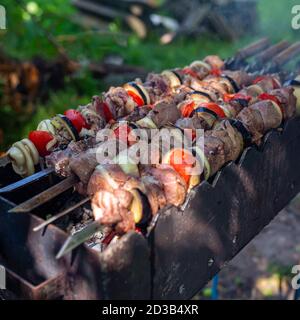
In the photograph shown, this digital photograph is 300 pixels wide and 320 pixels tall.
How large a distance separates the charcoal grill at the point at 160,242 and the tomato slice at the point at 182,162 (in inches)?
4.8

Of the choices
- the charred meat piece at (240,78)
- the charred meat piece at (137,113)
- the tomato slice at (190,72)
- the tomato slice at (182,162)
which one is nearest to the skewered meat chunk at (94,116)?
the charred meat piece at (137,113)

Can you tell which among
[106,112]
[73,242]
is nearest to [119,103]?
[106,112]

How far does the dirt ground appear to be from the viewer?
17.3ft

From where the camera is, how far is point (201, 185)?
8.15 ft

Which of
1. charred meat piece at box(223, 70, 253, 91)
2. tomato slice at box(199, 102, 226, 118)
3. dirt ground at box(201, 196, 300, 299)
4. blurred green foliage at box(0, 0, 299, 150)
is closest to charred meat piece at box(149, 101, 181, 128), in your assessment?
tomato slice at box(199, 102, 226, 118)

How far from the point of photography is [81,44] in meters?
9.31

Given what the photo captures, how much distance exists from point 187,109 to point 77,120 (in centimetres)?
72

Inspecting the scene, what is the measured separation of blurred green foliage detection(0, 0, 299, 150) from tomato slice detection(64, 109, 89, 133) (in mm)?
3814

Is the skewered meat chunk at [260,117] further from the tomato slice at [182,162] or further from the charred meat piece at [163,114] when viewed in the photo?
the tomato slice at [182,162]

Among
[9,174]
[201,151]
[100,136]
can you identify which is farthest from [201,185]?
[9,174]

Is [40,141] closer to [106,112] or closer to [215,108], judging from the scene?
[106,112]

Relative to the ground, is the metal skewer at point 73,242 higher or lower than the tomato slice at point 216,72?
lower

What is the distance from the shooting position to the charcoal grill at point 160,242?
2.08 meters

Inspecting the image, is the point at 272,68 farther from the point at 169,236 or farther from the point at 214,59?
the point at 169,236
